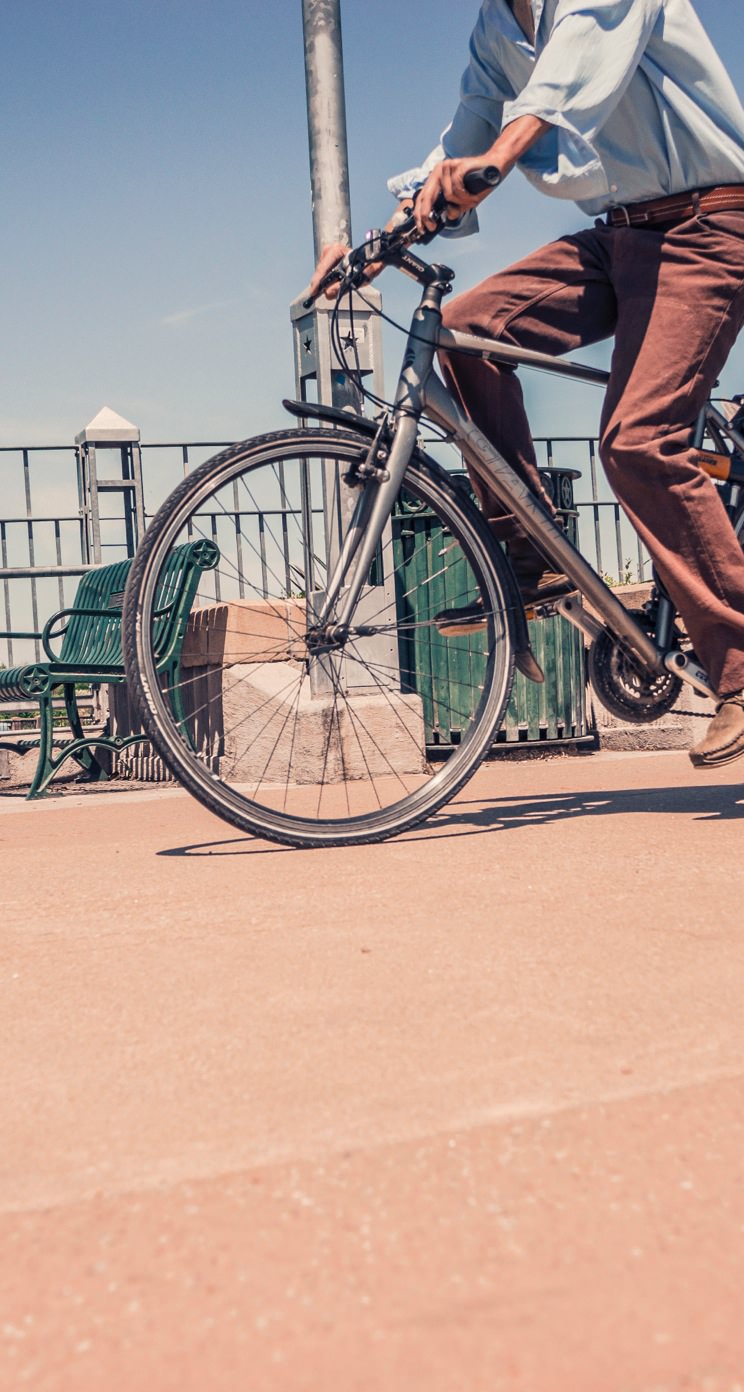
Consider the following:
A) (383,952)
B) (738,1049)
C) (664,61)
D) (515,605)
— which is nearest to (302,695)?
(515,605)

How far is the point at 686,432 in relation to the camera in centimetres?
321

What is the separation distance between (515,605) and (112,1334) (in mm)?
2544

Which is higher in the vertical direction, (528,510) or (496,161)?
(496,161)

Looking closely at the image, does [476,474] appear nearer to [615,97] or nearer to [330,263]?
[330,263]

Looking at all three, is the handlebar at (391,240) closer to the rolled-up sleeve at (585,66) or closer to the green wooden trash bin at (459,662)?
the rolled-up sleeve at (585,66)

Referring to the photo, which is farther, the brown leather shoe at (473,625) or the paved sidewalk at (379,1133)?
the brown leather shoe at (473,625)

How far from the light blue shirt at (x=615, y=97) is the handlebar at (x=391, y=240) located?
0.15 meters

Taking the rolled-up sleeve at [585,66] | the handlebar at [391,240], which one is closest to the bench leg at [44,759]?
the handlebar at [391,240]

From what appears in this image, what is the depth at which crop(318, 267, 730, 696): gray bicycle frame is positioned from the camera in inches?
127

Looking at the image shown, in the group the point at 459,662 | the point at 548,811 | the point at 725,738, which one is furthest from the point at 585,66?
the point at 459,662


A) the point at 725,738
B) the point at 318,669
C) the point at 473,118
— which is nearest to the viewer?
the point at 725,738

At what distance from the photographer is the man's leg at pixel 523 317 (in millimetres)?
3375

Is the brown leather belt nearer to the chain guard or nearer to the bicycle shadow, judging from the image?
the chain guard

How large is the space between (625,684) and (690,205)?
1104 mm
